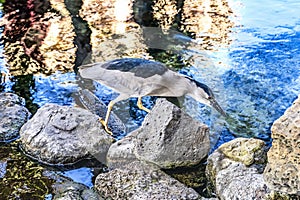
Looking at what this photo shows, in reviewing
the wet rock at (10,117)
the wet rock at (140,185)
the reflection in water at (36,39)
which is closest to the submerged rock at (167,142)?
the wet rock at (140,185)

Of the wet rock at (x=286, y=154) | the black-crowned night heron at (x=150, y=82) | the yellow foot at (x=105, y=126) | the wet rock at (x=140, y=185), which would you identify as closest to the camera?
the wet rock at (x=286, y=154)

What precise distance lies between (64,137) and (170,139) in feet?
1.83

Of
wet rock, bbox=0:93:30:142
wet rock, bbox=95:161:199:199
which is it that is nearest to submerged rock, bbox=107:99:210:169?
wet rock, bbox=95:161:199:199

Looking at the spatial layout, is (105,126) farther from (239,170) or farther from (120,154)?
(239,170)

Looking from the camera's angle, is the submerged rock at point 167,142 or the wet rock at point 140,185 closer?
the wet rock at point 140,185

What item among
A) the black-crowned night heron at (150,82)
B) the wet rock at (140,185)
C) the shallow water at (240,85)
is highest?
the black-crowned night heron at (150,82)

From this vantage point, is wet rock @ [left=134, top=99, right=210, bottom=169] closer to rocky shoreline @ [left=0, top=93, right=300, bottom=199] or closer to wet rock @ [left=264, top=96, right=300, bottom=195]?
rocky shoreline @ [left=0, top=93, right=300, bottom=199]

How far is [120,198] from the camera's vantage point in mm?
1969

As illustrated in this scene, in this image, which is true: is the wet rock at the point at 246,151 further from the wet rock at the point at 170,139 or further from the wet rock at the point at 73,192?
the wet rock at the point at 73,192

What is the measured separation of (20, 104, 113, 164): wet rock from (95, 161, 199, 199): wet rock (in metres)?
0.28

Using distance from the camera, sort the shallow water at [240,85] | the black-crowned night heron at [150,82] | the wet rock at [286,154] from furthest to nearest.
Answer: the shallow water at [240,85] → the black-crowned night heron at [150,82] → the wet rock at [286,154]

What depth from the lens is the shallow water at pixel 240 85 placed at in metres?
2.73

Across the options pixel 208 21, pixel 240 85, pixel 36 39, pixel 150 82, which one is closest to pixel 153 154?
pixel 150 82

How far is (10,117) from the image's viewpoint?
8.63 ft
